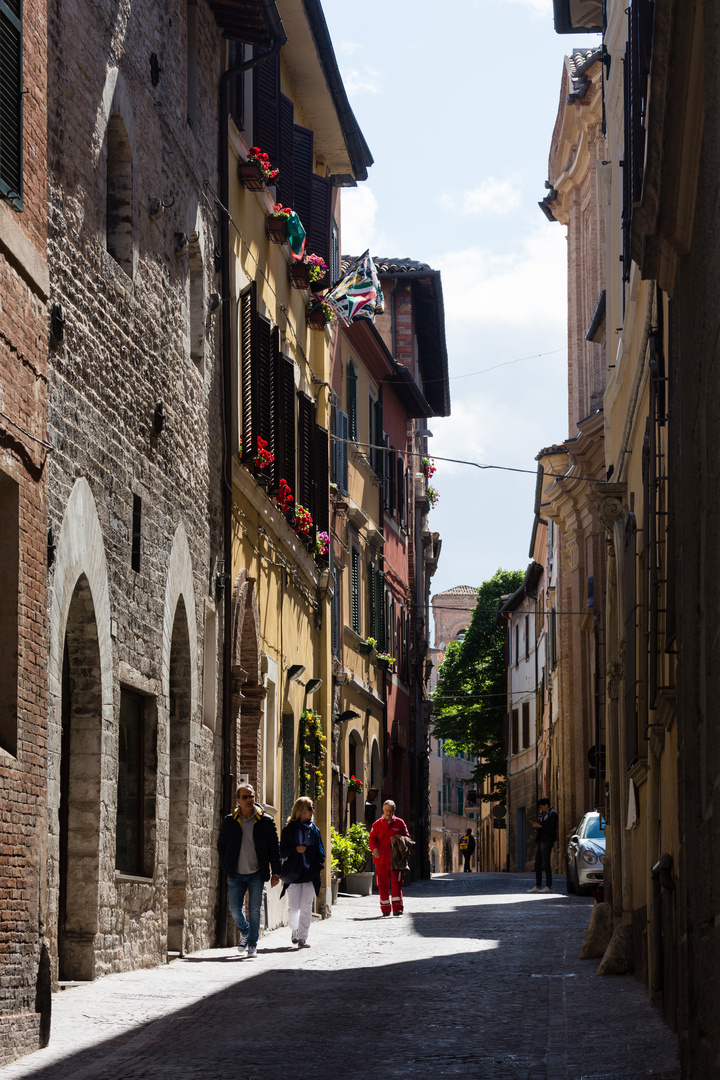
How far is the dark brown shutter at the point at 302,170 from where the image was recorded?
21062mm

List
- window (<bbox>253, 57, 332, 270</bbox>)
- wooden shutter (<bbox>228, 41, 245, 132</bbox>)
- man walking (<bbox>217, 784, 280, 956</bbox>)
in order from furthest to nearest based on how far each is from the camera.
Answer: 1. window (<bbox>253, 57, 332, 270</bbox>)
2. wooden shutter (<bbox>228, 41, 245, 132</bbox>)
3. man walking (<bbox>217, 784, 280, 956</bbox>)

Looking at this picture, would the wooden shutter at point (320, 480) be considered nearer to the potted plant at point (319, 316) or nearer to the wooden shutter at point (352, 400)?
the potted plant at point (319, 316)

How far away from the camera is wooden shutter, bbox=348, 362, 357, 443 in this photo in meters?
29.5

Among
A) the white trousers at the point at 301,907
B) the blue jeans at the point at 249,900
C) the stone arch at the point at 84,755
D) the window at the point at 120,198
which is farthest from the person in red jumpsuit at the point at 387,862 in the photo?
the window at the point at 120,198

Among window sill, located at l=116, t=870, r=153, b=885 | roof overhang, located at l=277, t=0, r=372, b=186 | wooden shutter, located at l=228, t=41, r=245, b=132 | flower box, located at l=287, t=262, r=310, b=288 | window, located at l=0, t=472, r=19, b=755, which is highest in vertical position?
roof overhang, located at l=277, t=0, r=372, b=186

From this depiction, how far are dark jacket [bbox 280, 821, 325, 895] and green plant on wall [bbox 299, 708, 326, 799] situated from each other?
5273 mm

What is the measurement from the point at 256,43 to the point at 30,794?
1040cm

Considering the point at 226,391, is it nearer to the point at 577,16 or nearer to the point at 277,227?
the point at 277,227

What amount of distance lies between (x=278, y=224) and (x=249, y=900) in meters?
8.31

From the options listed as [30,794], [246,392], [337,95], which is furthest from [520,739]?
[30,794]

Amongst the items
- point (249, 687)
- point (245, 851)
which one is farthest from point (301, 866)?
point (249, 687)

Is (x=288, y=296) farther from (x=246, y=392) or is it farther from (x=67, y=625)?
(x=67, y=625)

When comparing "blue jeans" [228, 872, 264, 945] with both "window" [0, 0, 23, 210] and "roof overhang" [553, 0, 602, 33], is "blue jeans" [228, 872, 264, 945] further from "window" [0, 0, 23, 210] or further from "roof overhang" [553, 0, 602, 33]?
"roof overhang" [553, 0, 602, 33]

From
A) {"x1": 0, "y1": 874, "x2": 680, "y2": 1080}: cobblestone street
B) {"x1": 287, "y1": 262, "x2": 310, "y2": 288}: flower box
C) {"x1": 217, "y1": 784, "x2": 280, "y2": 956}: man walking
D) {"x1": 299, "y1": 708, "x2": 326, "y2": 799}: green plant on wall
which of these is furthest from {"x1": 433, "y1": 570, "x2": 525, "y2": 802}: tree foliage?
{"x1": 0, "y1": 874, "x2": 680, "y2": 1080}: cobblestone street
